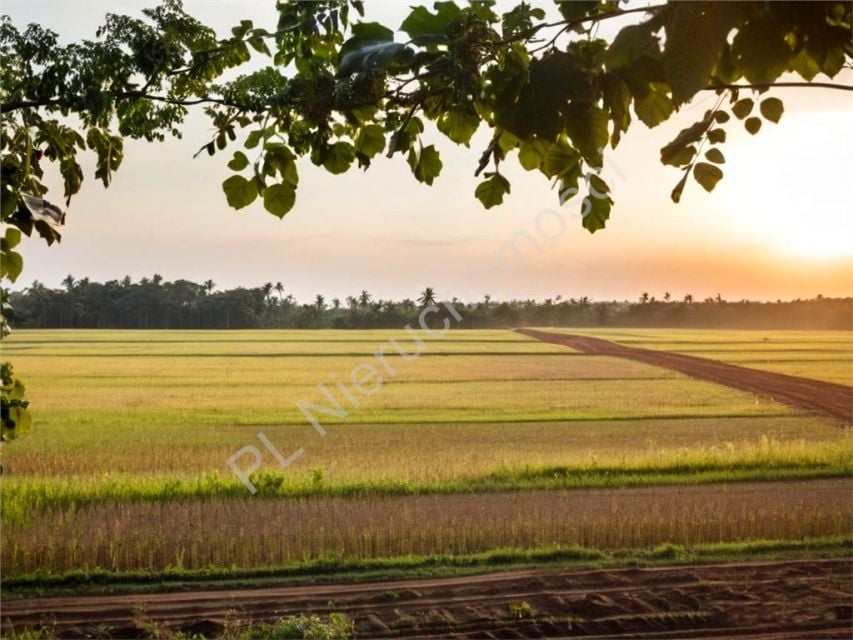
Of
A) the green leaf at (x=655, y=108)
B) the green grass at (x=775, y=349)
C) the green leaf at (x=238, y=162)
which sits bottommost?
the green grass at (x=775, y=349)

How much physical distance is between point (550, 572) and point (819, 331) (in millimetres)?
54795

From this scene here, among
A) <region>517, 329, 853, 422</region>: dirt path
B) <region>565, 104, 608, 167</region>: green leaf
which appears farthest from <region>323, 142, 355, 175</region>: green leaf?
<region>517, 329, 853, 422</region>: dirt path

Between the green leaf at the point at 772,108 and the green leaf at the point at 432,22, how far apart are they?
916 millimetres

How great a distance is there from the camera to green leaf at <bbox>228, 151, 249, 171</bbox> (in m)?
1.41

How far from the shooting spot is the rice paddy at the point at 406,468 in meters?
8.82

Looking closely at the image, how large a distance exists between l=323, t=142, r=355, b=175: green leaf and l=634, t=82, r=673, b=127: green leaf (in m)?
0.56

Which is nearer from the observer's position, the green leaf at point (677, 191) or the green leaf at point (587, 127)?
the green leaf at point (587, 127)

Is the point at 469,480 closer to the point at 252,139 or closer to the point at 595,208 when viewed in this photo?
the point at 595,208

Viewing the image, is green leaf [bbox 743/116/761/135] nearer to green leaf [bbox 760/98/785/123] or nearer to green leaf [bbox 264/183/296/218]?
green leaf [bbox 760/98/785/123]

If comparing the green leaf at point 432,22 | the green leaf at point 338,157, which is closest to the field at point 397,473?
the green leaf at point 338,157

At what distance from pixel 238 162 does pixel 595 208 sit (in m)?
0.66

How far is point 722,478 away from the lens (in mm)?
12742

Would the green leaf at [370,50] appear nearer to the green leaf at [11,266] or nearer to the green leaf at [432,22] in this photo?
the green leaf at [432,22]

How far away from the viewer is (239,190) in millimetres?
1417
